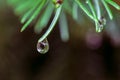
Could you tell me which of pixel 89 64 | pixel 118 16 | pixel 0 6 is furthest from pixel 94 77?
pixel 0 6

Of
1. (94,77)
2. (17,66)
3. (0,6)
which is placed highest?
(0,6)

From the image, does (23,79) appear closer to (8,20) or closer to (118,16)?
(8,20)

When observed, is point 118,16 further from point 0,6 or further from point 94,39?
point 0,6

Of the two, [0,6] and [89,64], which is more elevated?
[0,6]

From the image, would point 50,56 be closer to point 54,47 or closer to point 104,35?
point 54,47

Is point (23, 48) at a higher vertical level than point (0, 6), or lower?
lower

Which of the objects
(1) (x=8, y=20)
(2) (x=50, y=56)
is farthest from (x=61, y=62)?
(1) (x=8, y=20)
